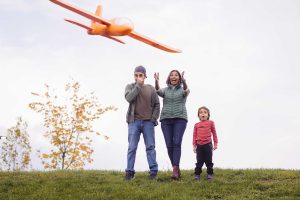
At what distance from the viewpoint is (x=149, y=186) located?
9.03m

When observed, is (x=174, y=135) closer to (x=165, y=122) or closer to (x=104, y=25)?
(x=165, y=122)

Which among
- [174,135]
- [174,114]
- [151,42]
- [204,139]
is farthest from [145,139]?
[151,42]

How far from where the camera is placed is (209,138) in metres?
9.28

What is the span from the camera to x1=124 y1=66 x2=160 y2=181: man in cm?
927

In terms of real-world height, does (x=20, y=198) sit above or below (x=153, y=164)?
below

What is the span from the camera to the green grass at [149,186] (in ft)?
27.6

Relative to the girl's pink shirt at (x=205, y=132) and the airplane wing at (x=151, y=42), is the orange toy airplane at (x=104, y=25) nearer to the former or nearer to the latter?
→ the airplane wing at (x=151, y=42)

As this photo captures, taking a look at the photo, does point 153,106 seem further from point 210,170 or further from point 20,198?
point 20,198

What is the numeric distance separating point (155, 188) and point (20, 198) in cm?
299

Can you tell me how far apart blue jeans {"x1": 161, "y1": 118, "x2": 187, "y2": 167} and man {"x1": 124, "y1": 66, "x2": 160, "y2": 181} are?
0.30 metres

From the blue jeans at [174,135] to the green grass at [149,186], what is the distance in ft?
2.10

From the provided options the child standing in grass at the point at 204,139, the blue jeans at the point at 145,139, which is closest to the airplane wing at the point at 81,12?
the blue jeans at the point at 145,139

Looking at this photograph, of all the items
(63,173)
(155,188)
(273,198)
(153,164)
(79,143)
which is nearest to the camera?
(273,198)

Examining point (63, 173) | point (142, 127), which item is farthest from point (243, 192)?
point (63, 173)
